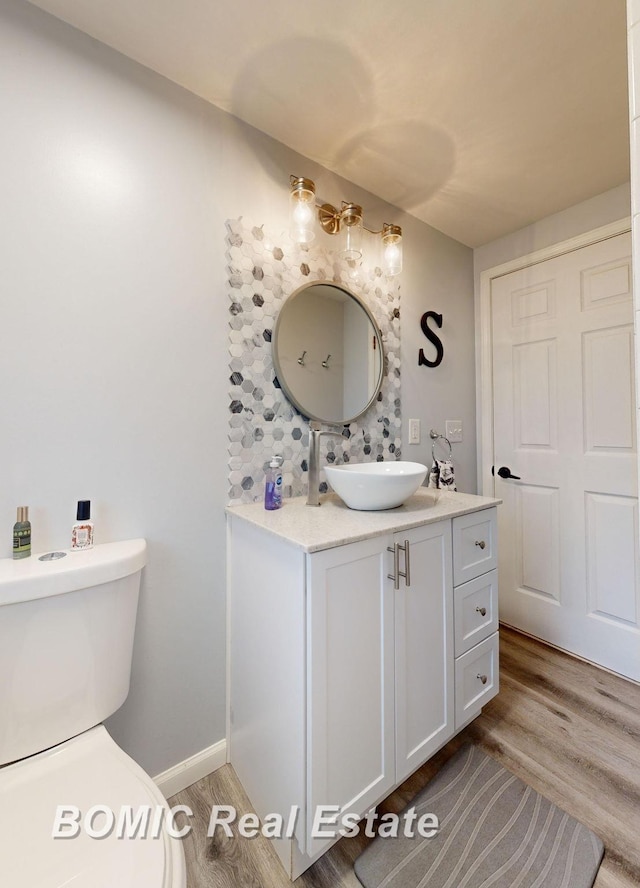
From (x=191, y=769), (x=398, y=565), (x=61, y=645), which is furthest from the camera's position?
(x=191, y=769)

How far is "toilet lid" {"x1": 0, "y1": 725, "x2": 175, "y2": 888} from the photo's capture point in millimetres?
554

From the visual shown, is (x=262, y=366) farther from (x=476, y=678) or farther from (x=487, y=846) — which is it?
(x=487, y=846)

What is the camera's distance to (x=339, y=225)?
4.93 feet

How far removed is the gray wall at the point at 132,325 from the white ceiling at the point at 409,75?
105 mm

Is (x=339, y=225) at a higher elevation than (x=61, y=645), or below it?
higher

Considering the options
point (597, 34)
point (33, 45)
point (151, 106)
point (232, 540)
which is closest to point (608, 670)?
point (232, 540)

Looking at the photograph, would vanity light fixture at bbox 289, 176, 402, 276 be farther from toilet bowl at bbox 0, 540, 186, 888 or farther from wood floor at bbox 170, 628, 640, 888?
wood floor at bbox 170, 628, 640, 888

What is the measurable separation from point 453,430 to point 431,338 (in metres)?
0.54

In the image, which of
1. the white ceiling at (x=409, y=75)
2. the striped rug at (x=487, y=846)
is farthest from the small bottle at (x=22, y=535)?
the white ceiling at (x=409, y=75)

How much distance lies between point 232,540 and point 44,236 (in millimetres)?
1031

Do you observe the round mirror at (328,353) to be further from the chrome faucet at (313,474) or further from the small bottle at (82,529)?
the small bottle at (82,529)

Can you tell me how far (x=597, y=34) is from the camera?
104cm

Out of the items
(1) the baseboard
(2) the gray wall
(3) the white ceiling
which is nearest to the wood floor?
(1) the baseboard

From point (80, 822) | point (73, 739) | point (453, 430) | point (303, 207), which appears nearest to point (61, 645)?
point (73, 739)
